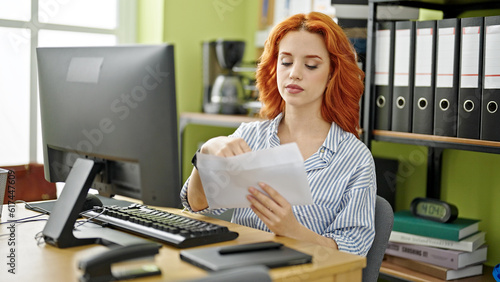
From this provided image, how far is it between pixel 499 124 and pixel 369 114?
0.45 m

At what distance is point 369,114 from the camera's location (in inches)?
80.9

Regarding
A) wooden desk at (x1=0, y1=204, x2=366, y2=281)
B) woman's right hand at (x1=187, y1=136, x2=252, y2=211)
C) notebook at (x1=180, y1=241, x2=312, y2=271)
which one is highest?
woman's right hand at (x1=187, y1=136, x2=252, y2=211)

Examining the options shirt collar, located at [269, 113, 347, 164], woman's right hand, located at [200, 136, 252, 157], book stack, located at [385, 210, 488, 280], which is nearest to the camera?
woman's right hand, located at [200, 136, 252, 157]

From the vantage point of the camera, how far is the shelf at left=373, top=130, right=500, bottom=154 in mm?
1750

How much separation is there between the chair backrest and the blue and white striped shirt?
0.03 meters

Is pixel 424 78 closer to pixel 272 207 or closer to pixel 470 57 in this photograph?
pixel 470 57

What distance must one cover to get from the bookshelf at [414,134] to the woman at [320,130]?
33 cm

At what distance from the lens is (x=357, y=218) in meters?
1.42

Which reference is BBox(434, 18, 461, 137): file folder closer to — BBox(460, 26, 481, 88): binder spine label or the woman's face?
BBox(460, 26, 481, 88): binder spine label

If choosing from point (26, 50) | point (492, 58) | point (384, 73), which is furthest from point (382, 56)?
point (26, 50)

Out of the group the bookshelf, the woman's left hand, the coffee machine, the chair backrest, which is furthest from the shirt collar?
the coffee machine

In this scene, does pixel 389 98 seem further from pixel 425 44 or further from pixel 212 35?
pixel 212 35

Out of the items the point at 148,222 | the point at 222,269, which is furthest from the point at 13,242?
the point at 222,269

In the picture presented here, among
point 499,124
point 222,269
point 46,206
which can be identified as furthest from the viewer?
point 499,124
